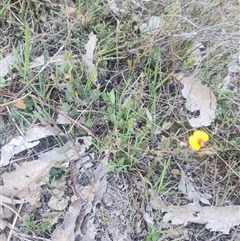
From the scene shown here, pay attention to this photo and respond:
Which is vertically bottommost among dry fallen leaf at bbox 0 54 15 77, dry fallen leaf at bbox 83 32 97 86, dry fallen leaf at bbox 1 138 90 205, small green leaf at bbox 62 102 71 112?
dry fallen leaf at bbox 1 138 90 205

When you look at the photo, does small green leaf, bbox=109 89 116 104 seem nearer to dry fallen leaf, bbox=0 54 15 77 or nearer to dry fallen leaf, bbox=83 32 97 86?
dry fallen leaf, bbox=83 32 97 86

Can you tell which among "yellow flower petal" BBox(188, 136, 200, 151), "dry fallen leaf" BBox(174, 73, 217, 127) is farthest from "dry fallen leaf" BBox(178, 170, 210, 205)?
"dry fallen leaf" BBox(174, 73, 217, 127)

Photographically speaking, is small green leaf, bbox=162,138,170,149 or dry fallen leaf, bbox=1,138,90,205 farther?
small green leaf, bbox=162,138,170,149

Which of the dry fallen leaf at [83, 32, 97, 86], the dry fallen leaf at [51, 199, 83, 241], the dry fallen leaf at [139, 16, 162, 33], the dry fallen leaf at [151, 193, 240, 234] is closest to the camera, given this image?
the dry fallen leaf at [51, 199, 83, 241]

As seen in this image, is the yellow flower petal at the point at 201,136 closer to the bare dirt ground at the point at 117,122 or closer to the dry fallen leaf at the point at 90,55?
the bare dirt ground at the point at 117,122

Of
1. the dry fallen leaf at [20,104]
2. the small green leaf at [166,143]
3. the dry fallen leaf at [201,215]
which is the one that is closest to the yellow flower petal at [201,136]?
the small green leaf at [166,143]

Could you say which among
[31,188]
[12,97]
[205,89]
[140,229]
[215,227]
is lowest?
[215,227]

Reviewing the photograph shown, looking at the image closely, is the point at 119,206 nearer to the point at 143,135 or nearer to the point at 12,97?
the point at 143,135

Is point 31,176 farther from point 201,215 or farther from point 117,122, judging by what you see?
point 201,215

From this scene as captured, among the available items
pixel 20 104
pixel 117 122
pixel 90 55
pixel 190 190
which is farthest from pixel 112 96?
pixel 190 190

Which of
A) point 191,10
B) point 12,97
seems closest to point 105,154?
point 12,97
